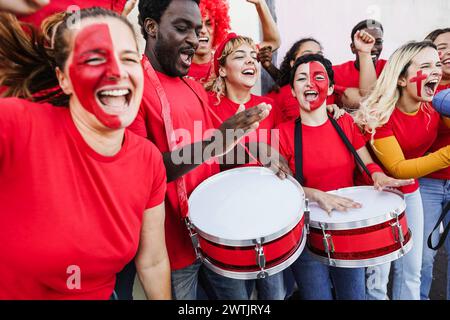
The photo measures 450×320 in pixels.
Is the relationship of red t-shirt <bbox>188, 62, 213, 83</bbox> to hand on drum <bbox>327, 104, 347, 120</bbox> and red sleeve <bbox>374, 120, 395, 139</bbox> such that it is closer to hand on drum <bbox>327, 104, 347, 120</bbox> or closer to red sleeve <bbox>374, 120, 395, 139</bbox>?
hand on drum <bbox>327, 104, 347, 120</bbox>

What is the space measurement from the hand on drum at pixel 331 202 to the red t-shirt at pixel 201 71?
1179 mm

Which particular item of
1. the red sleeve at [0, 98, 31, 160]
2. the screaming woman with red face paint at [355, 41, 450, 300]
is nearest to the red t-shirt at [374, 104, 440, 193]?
the screaming woman with red face paint at [355, 41, 450, 300]

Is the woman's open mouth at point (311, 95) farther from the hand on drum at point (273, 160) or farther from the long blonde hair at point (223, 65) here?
the long blonde hair at point (223, 65)

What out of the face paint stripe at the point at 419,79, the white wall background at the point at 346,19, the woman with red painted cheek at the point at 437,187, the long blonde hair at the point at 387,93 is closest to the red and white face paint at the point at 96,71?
the long blonde hair at the point at 387,93

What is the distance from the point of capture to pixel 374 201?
5.61 feet

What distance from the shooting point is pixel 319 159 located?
6.04 ft

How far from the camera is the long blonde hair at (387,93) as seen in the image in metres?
2.02

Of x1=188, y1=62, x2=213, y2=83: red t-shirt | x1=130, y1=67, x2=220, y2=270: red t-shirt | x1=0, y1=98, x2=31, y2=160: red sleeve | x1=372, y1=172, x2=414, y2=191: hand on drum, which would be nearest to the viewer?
x1=0, y1=98, x2=31, y2=160: red sleeve

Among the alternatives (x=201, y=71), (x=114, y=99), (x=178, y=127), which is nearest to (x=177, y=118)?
(x=178, y=127)

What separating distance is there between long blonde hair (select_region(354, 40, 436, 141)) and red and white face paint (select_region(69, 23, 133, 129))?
162cm

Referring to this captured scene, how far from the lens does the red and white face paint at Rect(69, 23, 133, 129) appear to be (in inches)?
38.3

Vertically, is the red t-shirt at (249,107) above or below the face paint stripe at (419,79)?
below

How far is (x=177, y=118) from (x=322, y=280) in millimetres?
Result: 1272
